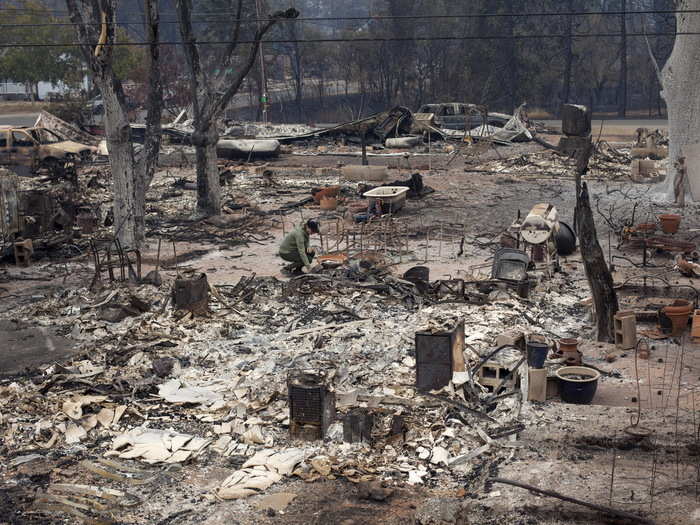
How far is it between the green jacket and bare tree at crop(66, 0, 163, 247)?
3.92 m

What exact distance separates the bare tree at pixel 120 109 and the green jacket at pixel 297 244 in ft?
12.8

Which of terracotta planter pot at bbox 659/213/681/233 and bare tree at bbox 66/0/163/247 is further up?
bare tree at bbox 66/0/163/247

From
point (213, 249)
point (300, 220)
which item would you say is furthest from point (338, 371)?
point (300, 220)

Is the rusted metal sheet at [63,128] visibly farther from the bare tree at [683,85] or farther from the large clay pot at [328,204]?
the bare tree at [683,85]

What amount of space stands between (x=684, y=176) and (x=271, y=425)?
15322 millimetres

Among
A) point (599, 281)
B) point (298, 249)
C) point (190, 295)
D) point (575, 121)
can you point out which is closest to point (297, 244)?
point (298, 249)

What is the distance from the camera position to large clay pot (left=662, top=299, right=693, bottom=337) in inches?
476

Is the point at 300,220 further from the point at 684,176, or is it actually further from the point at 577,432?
the point at 577,432

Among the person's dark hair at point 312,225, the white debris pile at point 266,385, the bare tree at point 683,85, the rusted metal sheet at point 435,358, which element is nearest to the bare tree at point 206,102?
the person's dark hair at point 312,225

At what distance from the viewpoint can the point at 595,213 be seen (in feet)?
68.0

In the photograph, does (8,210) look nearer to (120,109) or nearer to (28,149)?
(120,109)

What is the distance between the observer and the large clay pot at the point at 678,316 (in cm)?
1209

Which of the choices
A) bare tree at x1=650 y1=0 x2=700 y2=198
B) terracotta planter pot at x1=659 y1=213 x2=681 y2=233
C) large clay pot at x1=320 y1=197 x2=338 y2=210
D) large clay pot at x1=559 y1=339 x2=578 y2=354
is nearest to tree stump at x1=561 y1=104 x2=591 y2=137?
bare tree at x1=650 y1=0 x2=700 y2=198

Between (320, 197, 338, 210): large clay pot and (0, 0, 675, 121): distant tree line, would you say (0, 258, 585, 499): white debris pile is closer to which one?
(320, 197, 338, 210): large clay pot
